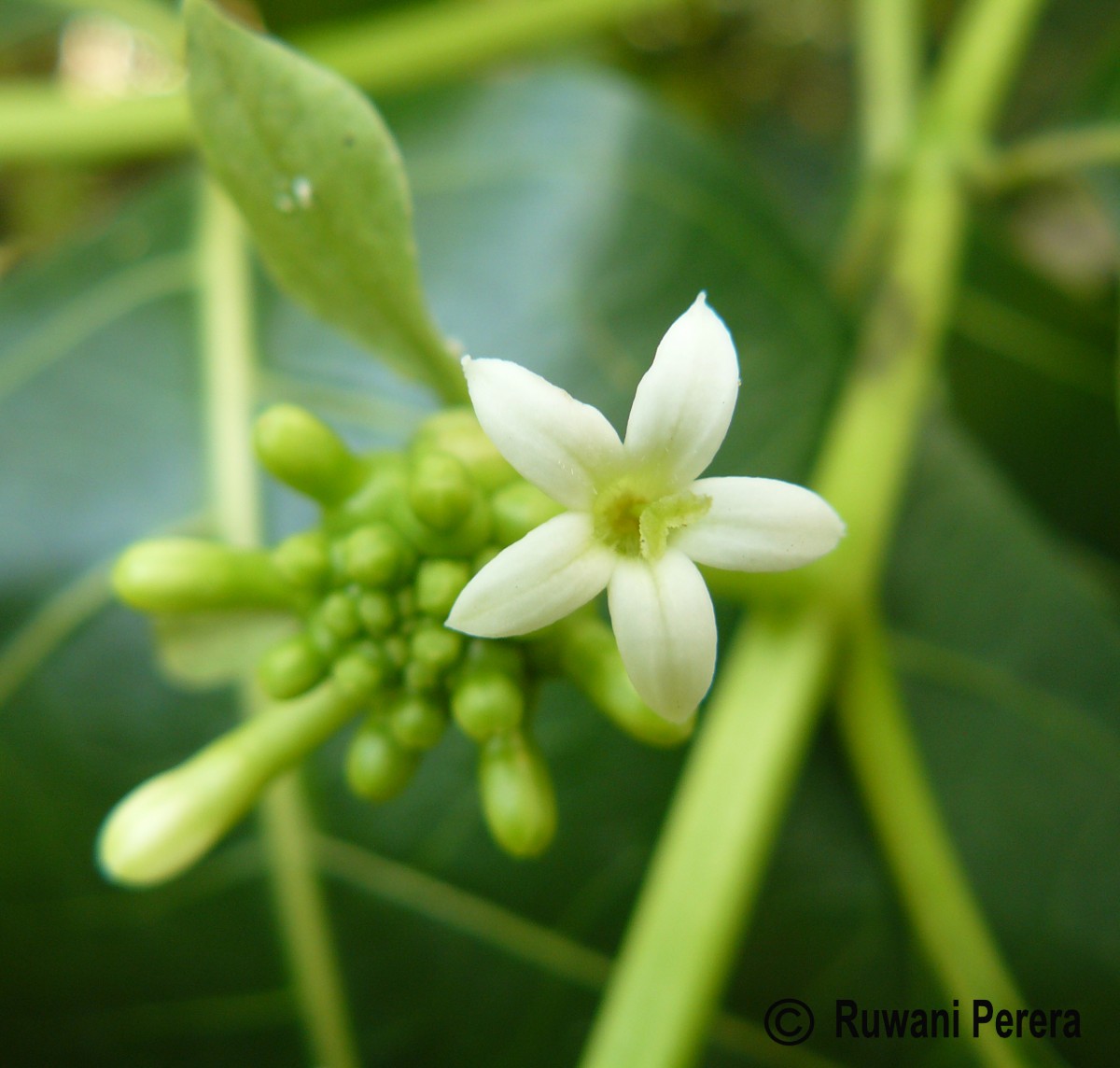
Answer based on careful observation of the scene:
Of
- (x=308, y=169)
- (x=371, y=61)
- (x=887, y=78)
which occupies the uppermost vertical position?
(x=887, y=78)

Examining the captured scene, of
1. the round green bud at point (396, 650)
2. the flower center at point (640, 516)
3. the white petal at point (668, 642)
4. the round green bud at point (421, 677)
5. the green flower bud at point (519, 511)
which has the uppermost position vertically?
the green flower bud at point (519, 511)

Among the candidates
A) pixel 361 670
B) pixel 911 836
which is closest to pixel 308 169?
pixel 361 670

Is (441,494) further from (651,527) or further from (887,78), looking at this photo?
(887,78)

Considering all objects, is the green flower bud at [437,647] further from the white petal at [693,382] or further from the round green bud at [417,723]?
the white petal at [693,382]

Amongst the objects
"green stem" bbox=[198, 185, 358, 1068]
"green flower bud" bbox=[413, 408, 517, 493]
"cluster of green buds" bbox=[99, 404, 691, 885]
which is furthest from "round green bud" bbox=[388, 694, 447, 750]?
"green stem" bbox=[198, 185, 358, 1068]

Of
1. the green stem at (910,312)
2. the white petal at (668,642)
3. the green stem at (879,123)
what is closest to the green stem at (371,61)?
the green stem at (879,123)

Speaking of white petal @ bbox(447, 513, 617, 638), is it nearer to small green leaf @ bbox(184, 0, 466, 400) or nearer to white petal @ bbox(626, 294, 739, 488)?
white petal @ bbox(626, 294, 739, 488)
